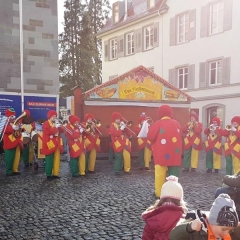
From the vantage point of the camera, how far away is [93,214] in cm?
565

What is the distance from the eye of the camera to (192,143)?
34.4 feet

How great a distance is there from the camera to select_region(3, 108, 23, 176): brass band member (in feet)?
30.6

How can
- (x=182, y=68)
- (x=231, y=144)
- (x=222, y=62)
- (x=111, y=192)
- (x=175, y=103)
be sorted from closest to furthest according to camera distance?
(x=111, y=192)
(x=231, y=144)
(x=175, y=103)
(x=222, y=62)
(x=182, y=68)

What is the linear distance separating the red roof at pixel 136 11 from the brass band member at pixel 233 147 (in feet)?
52.0

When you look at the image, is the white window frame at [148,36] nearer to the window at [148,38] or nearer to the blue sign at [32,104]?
the window at [148,38]

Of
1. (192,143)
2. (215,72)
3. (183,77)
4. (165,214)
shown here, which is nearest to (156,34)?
(183,77)

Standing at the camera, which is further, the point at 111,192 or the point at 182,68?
the point at 182,68

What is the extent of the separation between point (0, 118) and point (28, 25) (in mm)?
3341

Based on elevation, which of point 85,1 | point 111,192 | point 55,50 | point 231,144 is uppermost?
point 85,1

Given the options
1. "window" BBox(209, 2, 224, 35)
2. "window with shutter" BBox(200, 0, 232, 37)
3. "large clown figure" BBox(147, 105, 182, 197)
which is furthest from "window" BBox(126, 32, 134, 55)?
"large clown figure" BBox(147, 105, 182, 197)

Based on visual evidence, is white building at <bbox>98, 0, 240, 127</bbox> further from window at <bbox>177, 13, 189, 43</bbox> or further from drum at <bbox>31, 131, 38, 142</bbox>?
drum at <bbox>31, 131, 38, 142</bbox>

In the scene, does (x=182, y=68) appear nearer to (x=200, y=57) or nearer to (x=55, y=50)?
(x=200, y=57)

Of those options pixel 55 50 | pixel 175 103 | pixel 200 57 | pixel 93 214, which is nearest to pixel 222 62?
pixel 200 57

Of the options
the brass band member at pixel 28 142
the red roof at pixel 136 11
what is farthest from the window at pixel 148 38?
the brass band member at pixel 28 142
